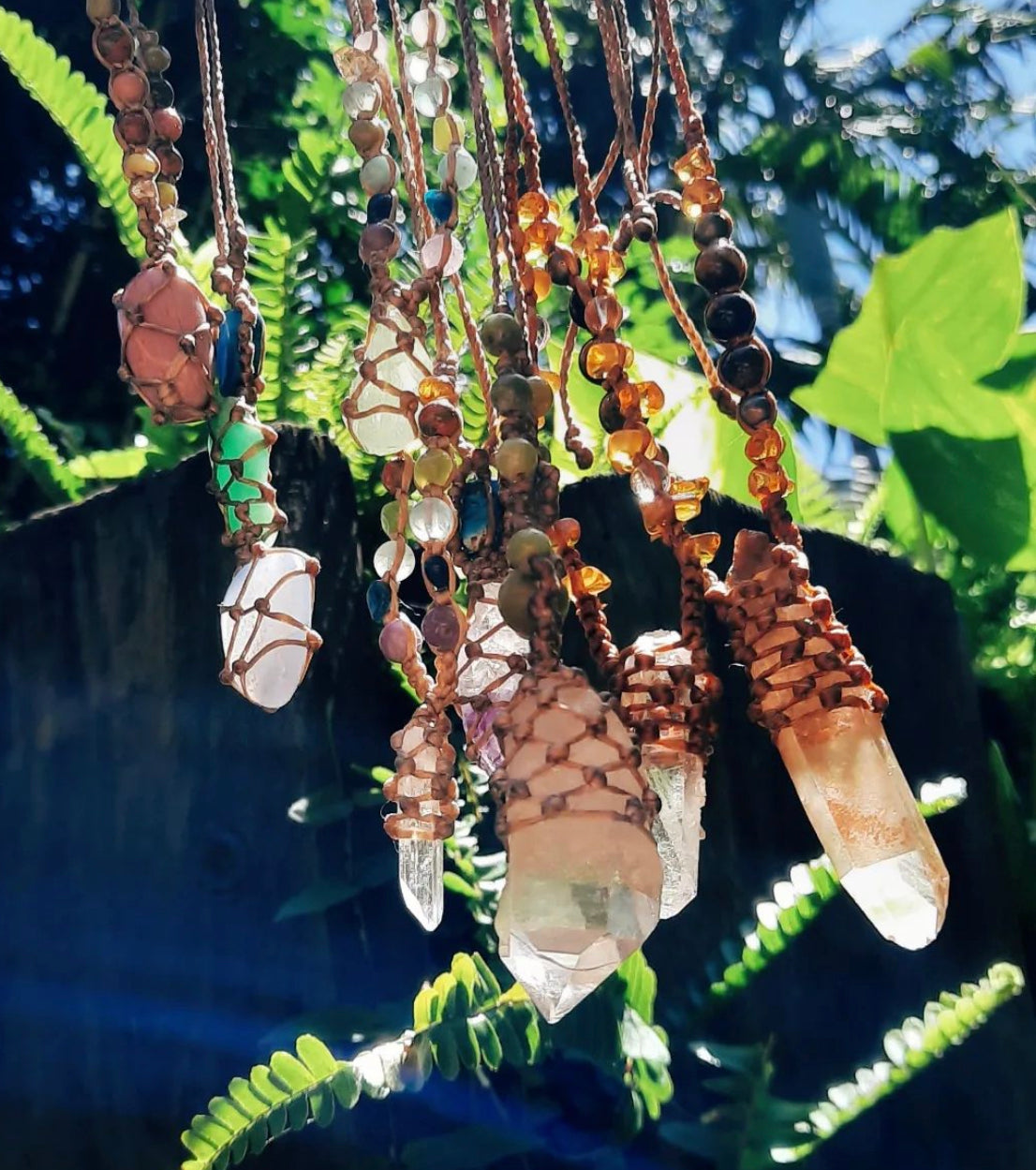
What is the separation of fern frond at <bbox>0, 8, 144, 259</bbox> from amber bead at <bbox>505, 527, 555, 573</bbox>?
0.87m


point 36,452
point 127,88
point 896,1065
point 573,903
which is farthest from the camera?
point 36,452

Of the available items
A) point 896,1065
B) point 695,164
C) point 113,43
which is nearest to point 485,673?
point 695,164

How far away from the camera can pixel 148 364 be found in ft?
1.90

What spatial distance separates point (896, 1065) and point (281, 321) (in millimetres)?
837

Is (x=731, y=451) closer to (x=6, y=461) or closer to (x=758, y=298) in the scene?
(x=6, y=461)

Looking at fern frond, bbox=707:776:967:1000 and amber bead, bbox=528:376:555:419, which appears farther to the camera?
fern frond, bbox=707:776:967:1000

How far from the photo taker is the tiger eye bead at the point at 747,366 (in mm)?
531

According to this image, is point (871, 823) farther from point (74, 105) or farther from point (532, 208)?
point (74, 105)

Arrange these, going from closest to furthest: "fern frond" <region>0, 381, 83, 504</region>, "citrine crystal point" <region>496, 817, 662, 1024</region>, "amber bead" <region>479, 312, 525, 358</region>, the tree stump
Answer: "citrine crystal point" <region>496, 817, 662, 1024</region> → "amber bead" <region>479, 312, 525, 358</region> → the tree stump → "fern frond" <region>0, 381, 83, 504</region>

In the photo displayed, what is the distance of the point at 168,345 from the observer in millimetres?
582

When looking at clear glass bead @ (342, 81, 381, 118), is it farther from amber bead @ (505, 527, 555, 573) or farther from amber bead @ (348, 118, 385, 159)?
amber bead @ (505, 527, 555, 573)

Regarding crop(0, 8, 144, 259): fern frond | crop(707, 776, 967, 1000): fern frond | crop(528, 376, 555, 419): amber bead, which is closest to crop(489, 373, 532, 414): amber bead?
crop(528, 376, 555, 419): amber bead

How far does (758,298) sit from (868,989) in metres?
1.73

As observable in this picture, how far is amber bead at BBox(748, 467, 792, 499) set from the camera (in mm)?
528
